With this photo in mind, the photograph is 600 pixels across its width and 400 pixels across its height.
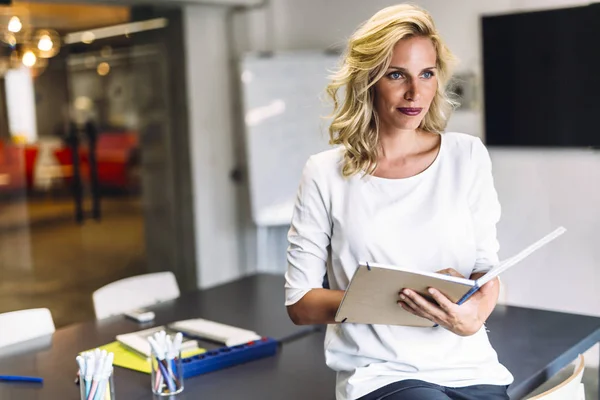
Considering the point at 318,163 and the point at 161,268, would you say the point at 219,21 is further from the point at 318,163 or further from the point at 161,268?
the point at 318,163

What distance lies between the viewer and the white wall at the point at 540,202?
413 centimetres

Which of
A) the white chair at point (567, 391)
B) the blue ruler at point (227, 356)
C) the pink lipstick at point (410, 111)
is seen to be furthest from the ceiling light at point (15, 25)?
the white chair at point (567, 391)

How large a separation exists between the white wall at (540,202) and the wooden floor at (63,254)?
1.96 meters

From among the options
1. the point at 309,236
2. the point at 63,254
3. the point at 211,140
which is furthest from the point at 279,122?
the point at 309,236

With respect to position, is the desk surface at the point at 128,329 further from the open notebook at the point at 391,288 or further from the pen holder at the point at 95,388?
the open notebook at the point at 391,288

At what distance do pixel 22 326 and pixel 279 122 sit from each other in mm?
2807

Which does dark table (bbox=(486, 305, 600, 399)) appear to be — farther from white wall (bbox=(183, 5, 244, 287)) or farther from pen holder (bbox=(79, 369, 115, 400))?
white wall (bbox=(183, 5, 244, 287))

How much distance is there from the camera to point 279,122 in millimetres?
5082

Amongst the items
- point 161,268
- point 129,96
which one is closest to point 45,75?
point 129,96

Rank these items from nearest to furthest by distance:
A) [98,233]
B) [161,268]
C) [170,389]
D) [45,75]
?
[170,389] < [45,75] < [98,233] < [161,268]

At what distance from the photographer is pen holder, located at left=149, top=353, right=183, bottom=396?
1.88 metres

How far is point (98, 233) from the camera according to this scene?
16.3 ft

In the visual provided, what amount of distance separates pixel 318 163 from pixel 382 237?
241mm

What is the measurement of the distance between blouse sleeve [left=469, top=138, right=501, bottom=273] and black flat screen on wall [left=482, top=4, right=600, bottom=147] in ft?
8.46
